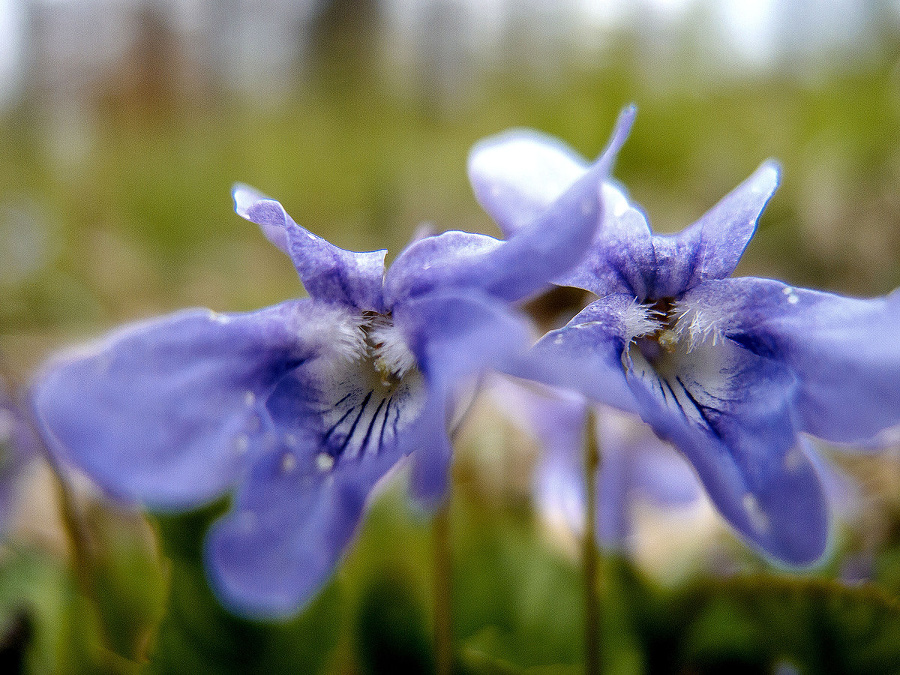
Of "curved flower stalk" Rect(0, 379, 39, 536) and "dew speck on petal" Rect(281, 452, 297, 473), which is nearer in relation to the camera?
"dew speck on petal" Rect(281, 452, 297, 473)

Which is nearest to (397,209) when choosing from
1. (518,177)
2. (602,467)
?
(602,467)

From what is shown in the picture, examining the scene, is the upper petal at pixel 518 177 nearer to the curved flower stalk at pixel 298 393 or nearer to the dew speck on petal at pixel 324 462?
the curved flower stalk at pixel 298 393

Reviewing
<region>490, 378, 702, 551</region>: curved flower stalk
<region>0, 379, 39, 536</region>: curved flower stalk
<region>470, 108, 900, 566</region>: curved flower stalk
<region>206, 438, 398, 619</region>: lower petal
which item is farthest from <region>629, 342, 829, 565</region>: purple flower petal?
<region>0, 379, 39, 536</region>: curved flower stalk

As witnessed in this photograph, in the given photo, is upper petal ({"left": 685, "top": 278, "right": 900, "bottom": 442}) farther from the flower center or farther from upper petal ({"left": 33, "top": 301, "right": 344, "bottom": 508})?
upper petal ({"left": 33, "top": 301, "right": 344, "bottom": 508})

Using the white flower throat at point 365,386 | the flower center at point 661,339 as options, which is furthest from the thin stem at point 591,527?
the white flower throat at point 365,386

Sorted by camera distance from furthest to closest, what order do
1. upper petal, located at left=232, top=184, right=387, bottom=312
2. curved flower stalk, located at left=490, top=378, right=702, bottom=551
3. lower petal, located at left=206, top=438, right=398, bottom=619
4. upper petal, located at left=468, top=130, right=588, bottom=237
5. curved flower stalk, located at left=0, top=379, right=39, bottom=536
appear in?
curved flower stalk, located at left=490, top=378, right=702, bottom=551 → curved flower stalk, located at left=0, top=379, right=39, bottom=536 → upper petal, located at left=468, top=130, right=588, bottom=237 → upper petal, located at left=232, top=184, right=387, bottom=312 → lower petal, located at left=206, top=438, right=398, bottom=619

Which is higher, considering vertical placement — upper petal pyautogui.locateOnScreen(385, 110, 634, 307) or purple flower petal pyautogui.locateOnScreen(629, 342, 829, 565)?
upper petal pyautogui.locateOnScreen(385, 110, 634, 307)
